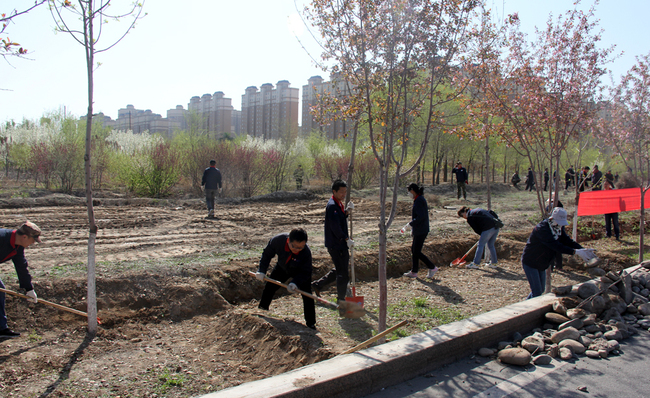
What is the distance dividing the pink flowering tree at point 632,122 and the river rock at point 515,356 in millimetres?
6075

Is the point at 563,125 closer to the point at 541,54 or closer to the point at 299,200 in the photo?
the point at 541,54

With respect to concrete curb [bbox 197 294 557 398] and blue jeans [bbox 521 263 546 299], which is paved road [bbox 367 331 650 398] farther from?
blue jeans [bbox 521 263 546 299]

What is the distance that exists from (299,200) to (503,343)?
49.1ft

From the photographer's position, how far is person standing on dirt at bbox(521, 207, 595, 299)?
5070 mm

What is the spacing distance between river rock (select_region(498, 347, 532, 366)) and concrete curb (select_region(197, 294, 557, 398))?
28 centimetres

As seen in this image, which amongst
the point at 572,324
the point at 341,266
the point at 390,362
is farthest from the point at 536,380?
the point at 341,266

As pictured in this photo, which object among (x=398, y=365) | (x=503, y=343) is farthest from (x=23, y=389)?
(x=503, y=343)

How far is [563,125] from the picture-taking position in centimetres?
583

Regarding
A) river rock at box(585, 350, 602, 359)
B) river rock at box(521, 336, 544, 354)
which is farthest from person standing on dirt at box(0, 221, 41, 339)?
river rock at box(585, 350, 602, 359)

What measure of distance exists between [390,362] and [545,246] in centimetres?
299

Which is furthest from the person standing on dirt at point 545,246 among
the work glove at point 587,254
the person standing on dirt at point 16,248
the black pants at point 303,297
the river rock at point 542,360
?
the person standing on dirt at point 16,248

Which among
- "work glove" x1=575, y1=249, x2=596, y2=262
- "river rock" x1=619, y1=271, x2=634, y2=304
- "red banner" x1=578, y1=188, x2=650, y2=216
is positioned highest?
"red banner" x1=578, y1=188, x2=650, y2=216

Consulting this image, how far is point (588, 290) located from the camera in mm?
4988

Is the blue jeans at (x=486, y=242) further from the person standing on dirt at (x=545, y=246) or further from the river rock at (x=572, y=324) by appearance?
the river rock at (x=572, y=324)
